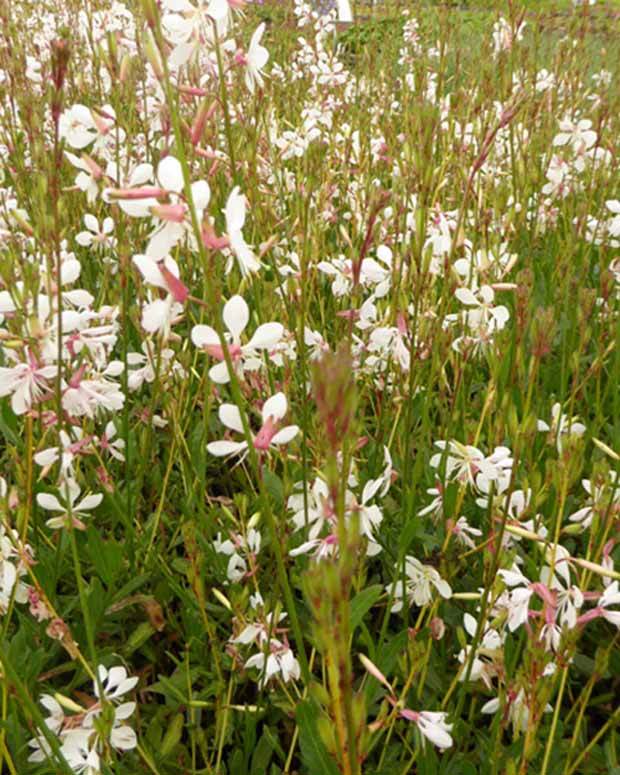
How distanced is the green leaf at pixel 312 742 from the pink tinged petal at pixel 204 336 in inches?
19.9

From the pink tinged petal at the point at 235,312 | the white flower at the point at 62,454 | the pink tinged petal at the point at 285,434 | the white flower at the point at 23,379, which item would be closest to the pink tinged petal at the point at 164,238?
the pink tinged petal at the point at 235,312

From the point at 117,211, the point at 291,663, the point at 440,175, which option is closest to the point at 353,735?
the point at 291,663

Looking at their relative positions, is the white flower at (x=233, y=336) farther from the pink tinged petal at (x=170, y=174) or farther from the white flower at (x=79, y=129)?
the white flower at (x=79, y=129)

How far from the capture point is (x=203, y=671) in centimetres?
137

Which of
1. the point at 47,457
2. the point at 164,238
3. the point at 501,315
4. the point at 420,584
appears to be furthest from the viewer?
the point at 501,315

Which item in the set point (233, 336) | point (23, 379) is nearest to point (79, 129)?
point (23, 379)

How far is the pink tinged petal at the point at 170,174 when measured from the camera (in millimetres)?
801

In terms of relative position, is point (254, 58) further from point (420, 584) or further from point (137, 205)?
point (420, 584)

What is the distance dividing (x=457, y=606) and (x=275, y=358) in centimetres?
59

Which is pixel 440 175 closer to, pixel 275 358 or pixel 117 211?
pixel 275 358

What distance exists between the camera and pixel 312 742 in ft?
3.48

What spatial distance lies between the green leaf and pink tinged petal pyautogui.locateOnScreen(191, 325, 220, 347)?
0.50m

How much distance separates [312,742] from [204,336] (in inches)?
22.8

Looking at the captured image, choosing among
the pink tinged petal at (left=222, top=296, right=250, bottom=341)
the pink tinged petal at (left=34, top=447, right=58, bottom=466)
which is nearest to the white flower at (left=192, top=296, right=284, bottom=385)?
the pink tinged petal at (left=222, top=296, right=250, bottom=341)
